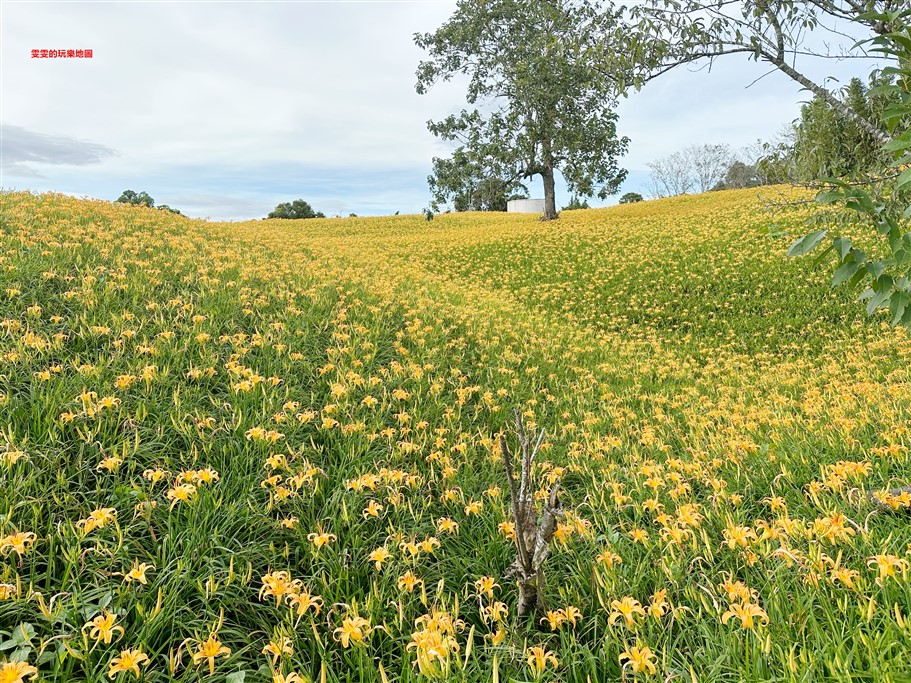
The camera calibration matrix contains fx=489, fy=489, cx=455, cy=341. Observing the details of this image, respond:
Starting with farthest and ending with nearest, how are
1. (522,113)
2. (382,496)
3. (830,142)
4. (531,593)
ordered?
1. (522,113)
2. (830,142)
3. (382,496)
4. (531,593)

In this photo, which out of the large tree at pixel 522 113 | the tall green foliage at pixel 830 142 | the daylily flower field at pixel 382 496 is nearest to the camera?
the daylily flower field at pixel 382 496

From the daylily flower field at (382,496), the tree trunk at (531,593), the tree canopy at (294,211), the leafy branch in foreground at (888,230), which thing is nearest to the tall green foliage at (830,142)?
the daylily flower field at (382,496)

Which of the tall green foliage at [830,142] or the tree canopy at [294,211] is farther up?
the tree canopy at [294,211]

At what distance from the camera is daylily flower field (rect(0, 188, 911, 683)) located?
6.21ft

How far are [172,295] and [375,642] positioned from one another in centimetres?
485

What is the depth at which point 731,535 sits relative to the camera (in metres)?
2.28

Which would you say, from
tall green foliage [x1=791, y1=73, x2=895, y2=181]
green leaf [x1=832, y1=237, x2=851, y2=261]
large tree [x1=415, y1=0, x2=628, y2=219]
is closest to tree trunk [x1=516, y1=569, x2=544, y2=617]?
green leaf [x1=832, y1=237, x2=851, y2=261]

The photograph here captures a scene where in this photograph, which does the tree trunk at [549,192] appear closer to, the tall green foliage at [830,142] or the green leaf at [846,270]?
the tall green foliage at [830,142]

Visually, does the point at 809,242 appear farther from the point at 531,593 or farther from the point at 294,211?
the point at 294,211

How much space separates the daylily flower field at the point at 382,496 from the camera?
1892 millimetres

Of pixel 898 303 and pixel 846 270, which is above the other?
pixel 846 270

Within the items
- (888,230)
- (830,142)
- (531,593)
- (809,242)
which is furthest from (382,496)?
(830,142)

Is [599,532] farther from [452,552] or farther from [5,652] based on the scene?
[5,652]

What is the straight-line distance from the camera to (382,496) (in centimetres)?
302
